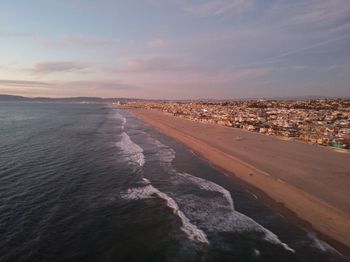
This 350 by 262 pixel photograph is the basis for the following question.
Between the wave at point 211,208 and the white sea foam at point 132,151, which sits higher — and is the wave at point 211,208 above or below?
above

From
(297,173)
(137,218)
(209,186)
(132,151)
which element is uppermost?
(137,218)

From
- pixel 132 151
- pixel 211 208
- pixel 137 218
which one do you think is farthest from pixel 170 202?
pixel 132 151

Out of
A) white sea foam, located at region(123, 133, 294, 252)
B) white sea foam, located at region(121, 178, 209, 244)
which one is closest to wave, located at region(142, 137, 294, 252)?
white sea foam, located at region(123, 133, 294, 252)

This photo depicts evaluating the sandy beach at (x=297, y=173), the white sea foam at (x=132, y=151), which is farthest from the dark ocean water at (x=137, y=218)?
the white sea foam at (x=132, y=151)

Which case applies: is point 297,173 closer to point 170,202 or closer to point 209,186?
point 209,186

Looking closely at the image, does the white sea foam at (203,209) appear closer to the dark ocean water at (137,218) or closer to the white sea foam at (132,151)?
the dark ocean water at (137,218)

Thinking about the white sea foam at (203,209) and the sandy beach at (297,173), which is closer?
the white sea foam at (203,209)

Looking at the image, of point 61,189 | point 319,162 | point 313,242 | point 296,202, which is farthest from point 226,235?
point 319,162
